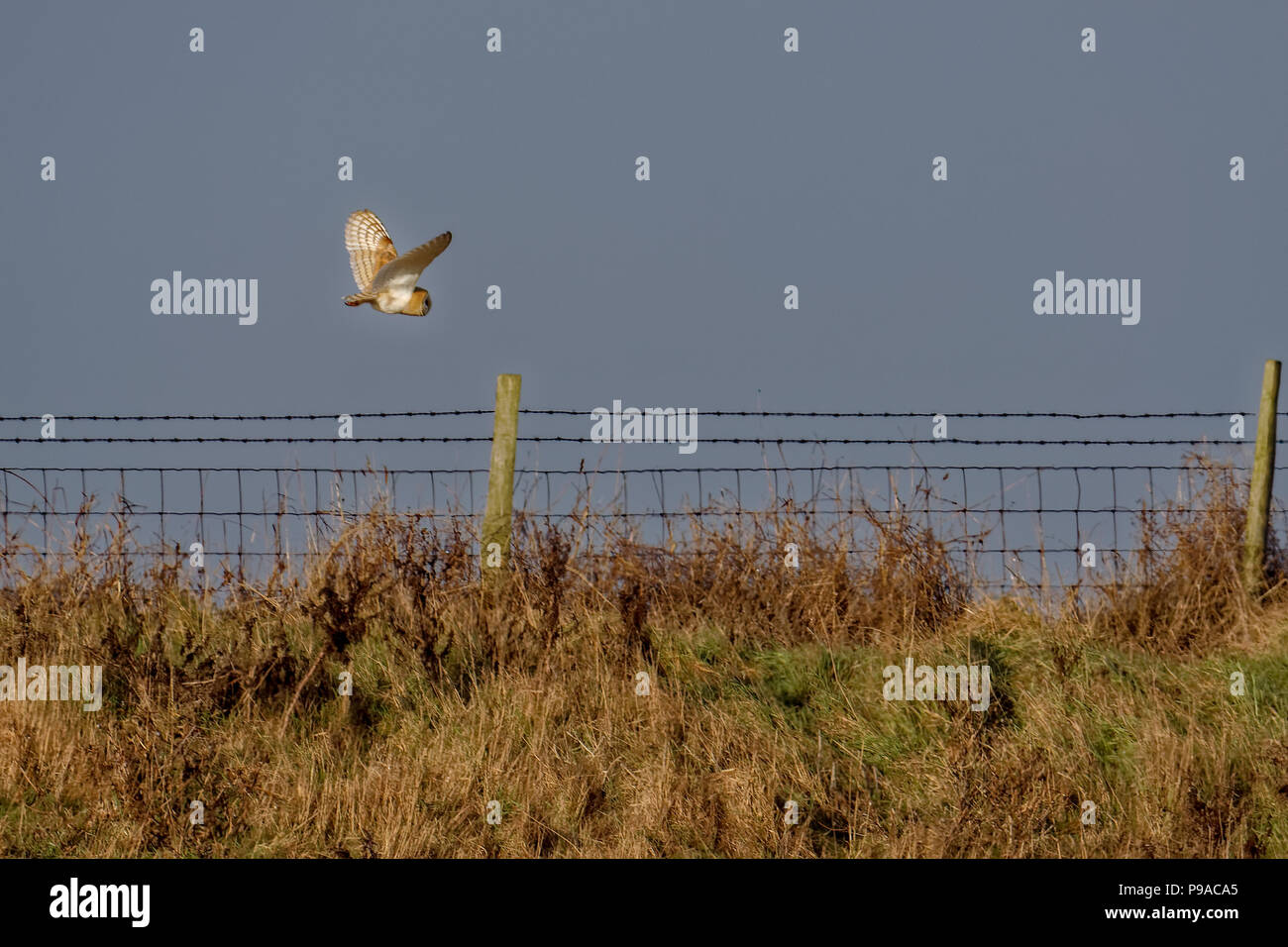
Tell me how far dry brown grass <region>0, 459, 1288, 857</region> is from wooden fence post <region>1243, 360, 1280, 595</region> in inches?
18.5

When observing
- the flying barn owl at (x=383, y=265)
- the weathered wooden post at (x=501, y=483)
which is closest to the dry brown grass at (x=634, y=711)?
the weathered wooden post at (x=501, y=483)

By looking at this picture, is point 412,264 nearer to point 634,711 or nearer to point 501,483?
point 501,483

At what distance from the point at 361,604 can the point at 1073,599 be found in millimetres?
4249

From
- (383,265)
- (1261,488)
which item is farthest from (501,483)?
(1261,488)

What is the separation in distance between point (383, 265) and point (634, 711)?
2937 mm

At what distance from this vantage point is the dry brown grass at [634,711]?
5.63 m

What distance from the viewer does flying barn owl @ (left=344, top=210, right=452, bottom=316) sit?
6.54 m

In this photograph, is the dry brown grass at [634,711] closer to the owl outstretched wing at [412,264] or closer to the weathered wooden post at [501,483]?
the weathered wooden post at [501,483]

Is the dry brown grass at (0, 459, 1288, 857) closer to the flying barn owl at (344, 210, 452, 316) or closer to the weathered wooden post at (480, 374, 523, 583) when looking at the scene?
the weathered wooden post at (480, 374, 523, 583)

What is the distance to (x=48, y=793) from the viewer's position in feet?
19.5

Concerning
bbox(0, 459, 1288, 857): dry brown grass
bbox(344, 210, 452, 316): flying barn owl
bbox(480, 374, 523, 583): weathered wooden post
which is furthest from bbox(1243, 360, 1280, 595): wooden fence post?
bbox(344, 210, 452, 316): flying barn owl

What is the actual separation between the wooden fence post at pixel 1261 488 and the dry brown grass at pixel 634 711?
0.47 metres
